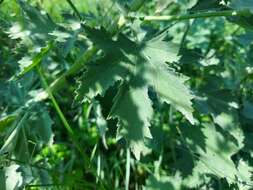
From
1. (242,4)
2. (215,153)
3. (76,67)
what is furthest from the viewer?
(215,153)

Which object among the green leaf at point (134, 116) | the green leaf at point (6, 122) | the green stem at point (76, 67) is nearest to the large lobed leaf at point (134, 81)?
the green leaf at point (134, 116)

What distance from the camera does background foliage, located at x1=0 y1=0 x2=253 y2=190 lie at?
1295 millimetres

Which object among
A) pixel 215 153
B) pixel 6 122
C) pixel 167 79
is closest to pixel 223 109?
pixel 215 153

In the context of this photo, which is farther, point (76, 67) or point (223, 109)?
point (223, 109)

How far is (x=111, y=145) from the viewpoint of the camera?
2.06 meters

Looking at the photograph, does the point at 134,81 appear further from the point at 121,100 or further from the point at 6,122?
the point at 6,122

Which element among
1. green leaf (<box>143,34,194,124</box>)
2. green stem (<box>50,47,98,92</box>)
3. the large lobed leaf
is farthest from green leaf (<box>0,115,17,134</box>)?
green leaf (<box>143,34,194,124</box>)

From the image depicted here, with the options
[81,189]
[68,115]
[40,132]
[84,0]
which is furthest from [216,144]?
[84,0]

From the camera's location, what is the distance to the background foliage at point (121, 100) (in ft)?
4.25

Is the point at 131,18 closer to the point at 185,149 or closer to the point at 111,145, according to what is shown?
the point at 185,149

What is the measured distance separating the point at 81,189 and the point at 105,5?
1.90 ft

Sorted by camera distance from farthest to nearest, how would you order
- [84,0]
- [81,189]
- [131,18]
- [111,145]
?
[84,0], [111,145], [81,189], [131,18]

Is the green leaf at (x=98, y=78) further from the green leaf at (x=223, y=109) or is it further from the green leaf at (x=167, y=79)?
the green leaf at (x=223, y=109)

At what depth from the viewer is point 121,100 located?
50.8 inches
